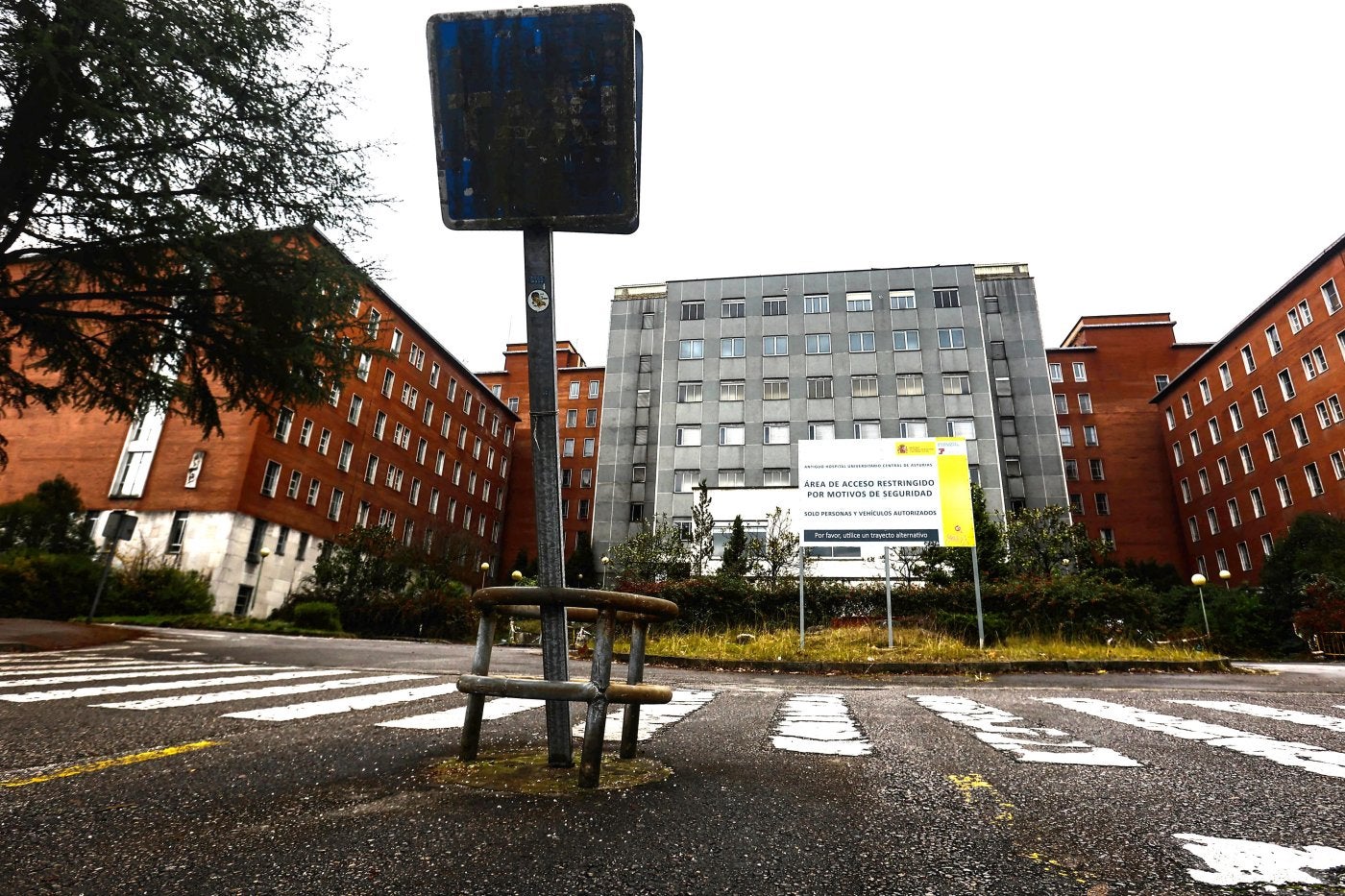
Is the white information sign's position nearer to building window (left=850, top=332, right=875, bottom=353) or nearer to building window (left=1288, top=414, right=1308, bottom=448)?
building window (left=850, top=332, right=875, bottom=353)

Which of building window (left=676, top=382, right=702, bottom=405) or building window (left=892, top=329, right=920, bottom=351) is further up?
building window (left=892, top=329, right=920, bottom=351)

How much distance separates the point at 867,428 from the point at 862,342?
20.2 feet

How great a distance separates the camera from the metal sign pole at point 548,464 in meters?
2.66

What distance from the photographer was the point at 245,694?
5.27 m

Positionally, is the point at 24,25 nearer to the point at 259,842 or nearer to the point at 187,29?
the point at 187,29

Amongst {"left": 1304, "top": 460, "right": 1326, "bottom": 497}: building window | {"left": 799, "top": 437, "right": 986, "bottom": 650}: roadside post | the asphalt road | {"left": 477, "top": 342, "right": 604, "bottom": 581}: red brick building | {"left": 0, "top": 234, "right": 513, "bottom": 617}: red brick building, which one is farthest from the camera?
{"left": 477, "top": 342, "right": 604, "bottom": 581}: red brick building

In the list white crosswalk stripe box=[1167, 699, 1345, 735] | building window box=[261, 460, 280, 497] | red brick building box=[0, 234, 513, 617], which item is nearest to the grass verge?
red brick building box=[0, 234, 513, 617]

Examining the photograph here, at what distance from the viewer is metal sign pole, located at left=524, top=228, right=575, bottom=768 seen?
2.66 meters

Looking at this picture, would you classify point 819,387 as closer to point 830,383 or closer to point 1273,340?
point 830,383

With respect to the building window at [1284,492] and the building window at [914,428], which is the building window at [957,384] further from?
the building window at [1284,492]

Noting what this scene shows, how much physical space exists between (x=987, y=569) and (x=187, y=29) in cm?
2583

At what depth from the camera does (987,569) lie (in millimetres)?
25266

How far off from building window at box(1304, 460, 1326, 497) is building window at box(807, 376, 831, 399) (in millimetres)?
27454

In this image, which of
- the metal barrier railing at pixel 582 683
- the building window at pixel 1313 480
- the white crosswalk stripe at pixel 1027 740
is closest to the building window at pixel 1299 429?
the building window at pixel 1313 480
